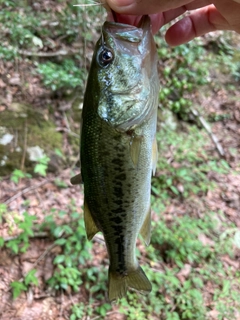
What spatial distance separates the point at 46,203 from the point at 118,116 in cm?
255

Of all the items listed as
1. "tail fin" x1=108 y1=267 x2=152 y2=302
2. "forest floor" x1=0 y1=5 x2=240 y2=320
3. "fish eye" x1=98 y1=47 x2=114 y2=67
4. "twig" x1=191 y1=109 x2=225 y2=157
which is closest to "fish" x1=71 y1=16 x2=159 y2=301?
"fish eye" x1=98 y1=47 x2=114 y2=67

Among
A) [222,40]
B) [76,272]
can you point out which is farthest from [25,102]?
[222,40]

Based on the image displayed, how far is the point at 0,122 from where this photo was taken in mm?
4031

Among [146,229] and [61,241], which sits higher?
[146,229]

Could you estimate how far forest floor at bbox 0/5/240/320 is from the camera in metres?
3.10

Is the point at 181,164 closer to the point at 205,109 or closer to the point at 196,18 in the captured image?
the point at 205,109

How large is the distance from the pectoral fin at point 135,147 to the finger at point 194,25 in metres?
1.19

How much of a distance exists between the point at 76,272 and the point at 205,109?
4.40m

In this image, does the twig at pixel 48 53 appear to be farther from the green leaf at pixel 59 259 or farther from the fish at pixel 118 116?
the fish at pixel 118 116

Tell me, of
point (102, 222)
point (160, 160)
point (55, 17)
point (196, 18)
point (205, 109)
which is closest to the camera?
point (102, 222)

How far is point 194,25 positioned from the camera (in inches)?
97.0

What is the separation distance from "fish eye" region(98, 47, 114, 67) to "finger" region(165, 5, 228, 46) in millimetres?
1038

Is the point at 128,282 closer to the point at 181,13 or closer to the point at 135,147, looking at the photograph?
the point at 135,147

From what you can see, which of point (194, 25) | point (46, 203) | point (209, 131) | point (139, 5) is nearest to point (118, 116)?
point (139, 5)
